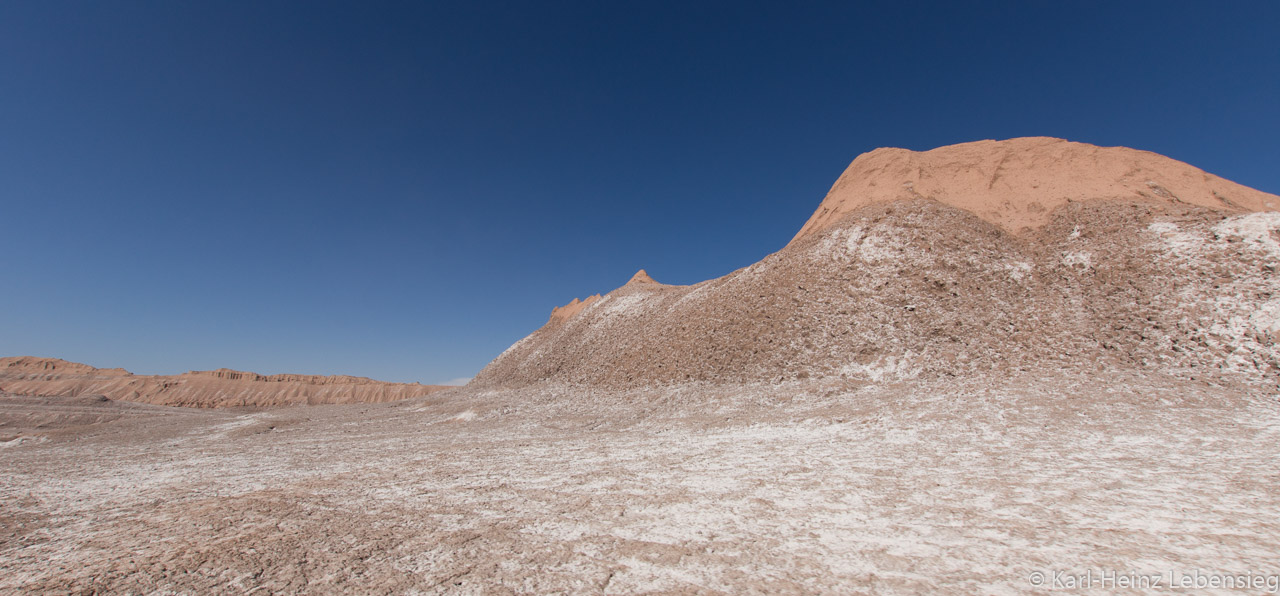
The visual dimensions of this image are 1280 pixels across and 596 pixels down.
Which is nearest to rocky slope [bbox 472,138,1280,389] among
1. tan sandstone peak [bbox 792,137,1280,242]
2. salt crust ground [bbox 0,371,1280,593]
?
tan sandstone peak [bbox 792,137,1280,242]

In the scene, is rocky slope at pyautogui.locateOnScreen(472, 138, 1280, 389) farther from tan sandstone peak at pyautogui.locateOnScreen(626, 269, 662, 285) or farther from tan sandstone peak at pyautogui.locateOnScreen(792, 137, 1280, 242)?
tan sandstone peak at pyautogui.locateOnScreen(626, 269, 662, 285)

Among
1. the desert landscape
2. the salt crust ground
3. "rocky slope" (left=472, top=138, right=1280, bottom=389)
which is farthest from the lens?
"rocky slope" (left=472, top=138, right=1280, bottom=389)

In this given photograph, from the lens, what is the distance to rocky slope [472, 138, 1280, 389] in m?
17.0

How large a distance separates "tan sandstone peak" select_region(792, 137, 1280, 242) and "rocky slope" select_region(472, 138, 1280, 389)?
139 millimetres

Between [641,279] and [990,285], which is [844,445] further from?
[641,279]

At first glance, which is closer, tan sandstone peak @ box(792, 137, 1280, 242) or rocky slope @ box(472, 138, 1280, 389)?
rocky slope @ box(472, 138, 1280, 389)

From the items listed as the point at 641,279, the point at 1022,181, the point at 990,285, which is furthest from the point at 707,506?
the point at 641,279

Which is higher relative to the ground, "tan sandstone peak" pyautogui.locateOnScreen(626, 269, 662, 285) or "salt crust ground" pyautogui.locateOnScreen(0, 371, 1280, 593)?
"tan sandstone peak" pyautogui.locateOnScreen(626, 269, 662, 285)

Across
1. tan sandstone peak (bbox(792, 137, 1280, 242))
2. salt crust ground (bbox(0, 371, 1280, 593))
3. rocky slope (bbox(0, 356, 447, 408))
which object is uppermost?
tan sandstone peak (bbox(792, 137, 1280, 242))

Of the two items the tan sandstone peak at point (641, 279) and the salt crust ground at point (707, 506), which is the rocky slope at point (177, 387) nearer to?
the tan sandstone peak at point (641, 279)

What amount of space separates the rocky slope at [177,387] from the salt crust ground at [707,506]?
5737 cm

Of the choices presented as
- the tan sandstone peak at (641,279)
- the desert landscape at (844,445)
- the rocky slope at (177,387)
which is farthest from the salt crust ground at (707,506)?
the rocky slope at (177,387)

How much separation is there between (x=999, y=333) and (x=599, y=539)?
72.2 feet

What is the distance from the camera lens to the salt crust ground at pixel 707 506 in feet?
14.3
